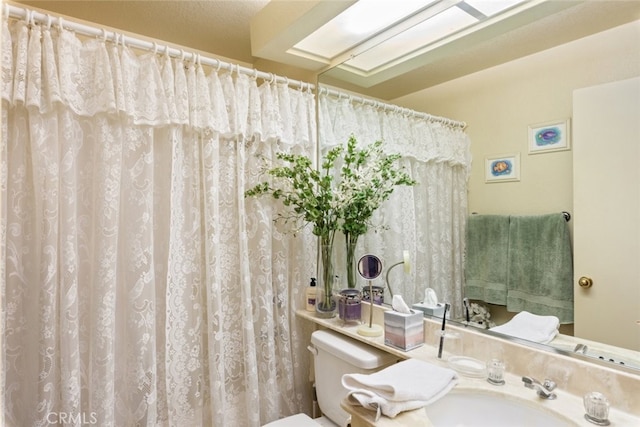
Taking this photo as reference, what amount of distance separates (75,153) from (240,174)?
66 centimetres

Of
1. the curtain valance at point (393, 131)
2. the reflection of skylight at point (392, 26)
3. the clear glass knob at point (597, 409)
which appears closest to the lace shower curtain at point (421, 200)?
the curtain valance at point (393, 131)

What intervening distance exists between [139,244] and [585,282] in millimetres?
1607

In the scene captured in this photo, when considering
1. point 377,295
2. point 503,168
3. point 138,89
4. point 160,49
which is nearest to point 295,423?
point 377,295

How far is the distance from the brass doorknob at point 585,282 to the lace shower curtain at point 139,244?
3.97 ft

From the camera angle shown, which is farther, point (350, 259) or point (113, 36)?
point (350, 259)

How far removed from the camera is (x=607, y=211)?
0.96m

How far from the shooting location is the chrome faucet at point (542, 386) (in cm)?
93

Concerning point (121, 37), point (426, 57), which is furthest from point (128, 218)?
point (426, 57)

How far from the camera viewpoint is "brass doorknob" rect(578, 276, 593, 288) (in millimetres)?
1001

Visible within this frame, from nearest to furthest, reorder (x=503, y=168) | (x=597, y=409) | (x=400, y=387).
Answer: (x=597, y=409)
(x=400, y=387)
(x=503, y=168)

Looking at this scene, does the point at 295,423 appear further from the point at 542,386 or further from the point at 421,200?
the point at 421,200

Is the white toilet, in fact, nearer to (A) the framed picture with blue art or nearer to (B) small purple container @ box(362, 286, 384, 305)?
(B) small purple container @ box(362, 286, 384, 305)

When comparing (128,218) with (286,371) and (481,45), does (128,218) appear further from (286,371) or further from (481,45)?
(481,45)

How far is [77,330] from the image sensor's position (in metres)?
1.32
